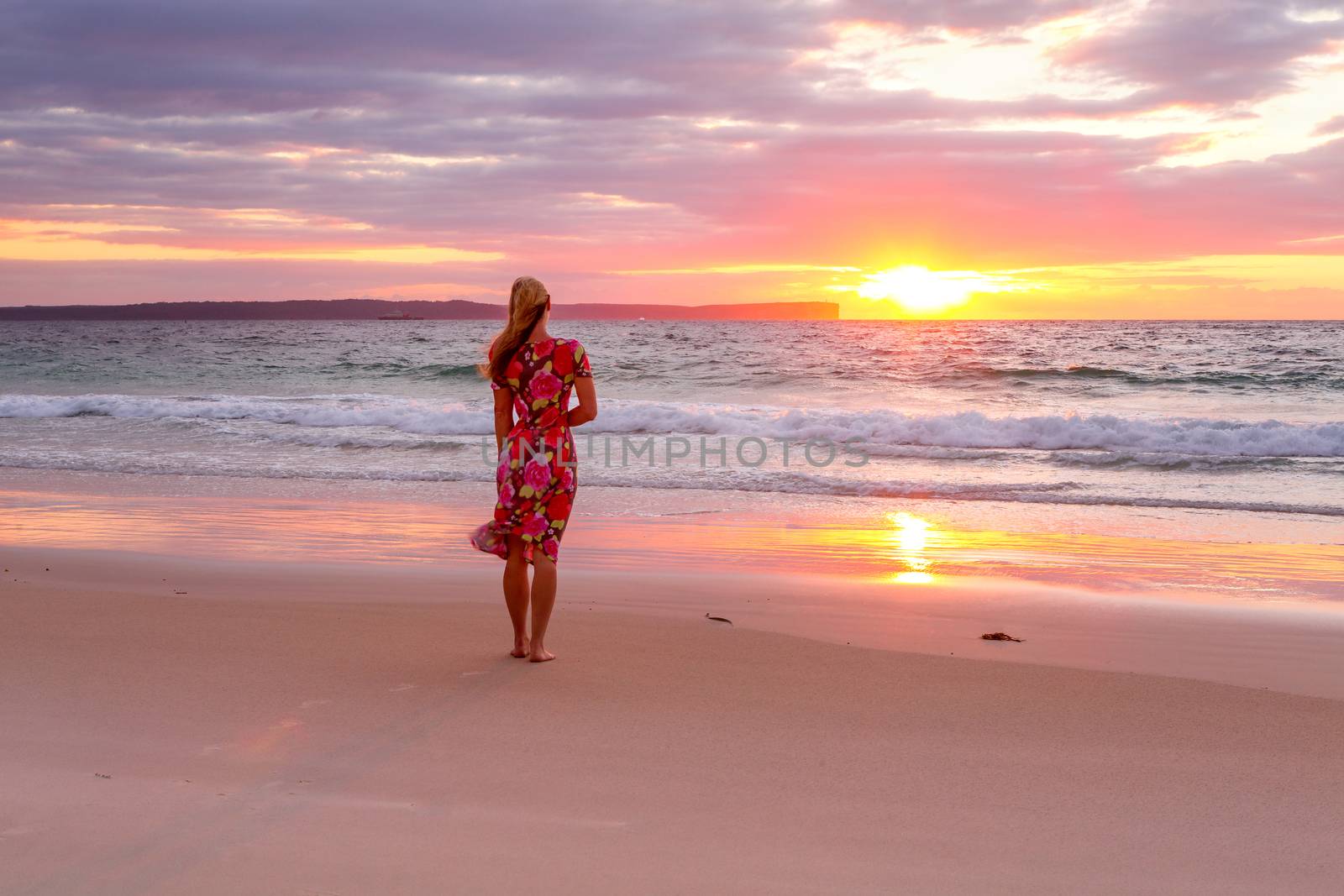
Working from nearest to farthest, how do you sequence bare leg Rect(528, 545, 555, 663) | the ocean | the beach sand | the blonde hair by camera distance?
the beach sand, the blonde hair, bare leg Rect(528, 545, 555, 663), the ocean

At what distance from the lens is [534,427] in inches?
181

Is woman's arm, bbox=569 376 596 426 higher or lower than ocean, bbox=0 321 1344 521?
higher

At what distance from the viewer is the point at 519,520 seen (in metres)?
4.68

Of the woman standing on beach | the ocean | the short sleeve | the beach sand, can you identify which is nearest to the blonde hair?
→ the woman standing on beach

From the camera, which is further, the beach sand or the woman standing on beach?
the woman standing on beach

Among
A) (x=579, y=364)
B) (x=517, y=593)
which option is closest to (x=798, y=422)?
(x=517, y=593)

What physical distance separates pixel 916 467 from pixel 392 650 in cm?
975

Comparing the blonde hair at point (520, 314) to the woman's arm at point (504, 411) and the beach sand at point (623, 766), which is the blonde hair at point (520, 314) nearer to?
the woman's arm at point (504, 411)

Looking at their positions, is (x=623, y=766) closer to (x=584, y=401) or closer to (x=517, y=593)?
(x=517, y=593)

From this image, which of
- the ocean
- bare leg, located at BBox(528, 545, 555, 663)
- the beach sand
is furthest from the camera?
the ocean

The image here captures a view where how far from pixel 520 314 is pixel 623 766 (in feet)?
6.48

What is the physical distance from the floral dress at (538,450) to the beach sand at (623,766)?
0.62m

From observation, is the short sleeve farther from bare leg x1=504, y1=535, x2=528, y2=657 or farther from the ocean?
the ocean

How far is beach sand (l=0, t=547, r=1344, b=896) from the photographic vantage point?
283 centimetres
